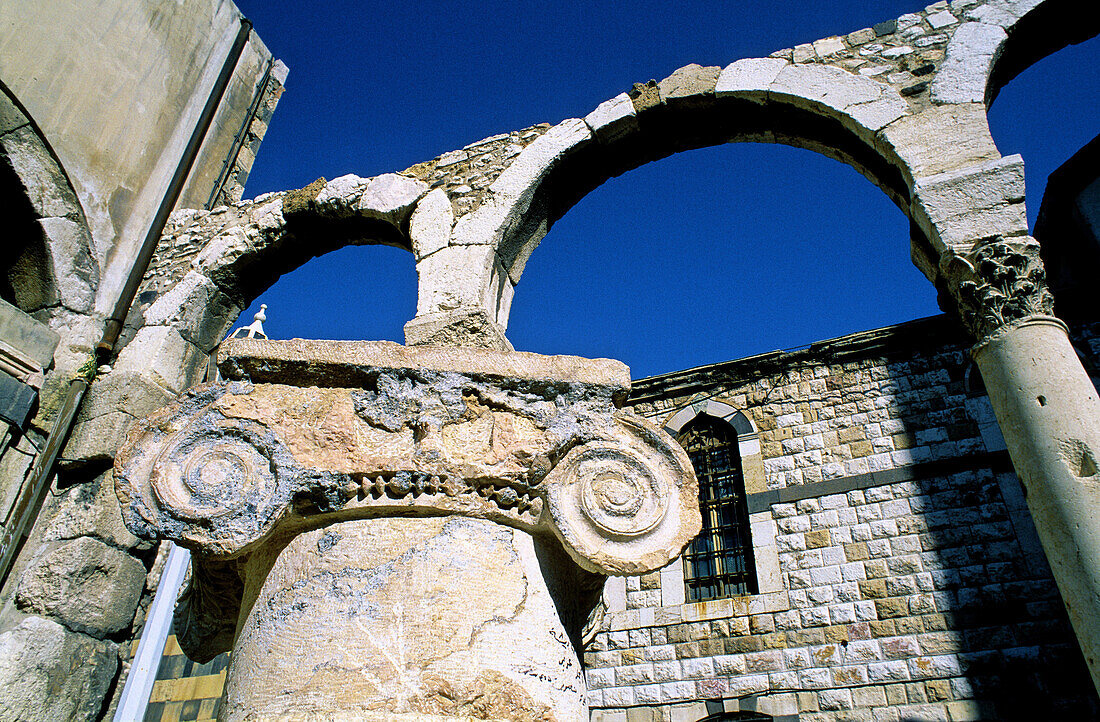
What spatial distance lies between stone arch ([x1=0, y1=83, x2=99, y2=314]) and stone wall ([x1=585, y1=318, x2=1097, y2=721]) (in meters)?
5.68

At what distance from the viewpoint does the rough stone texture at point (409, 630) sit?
5.36 feet

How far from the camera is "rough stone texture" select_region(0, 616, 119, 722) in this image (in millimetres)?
3314

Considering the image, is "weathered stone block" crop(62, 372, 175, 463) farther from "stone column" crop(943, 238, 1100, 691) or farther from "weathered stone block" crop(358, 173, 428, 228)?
"stone column" crop(943, 238, 1100, 691)

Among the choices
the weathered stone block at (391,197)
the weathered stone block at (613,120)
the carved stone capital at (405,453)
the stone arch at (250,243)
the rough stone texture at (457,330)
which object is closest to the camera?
the carved stone capital at (405,453)

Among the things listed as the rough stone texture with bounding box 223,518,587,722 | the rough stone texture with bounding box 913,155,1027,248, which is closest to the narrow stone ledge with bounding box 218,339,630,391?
the rough stone texture with bounding box 223,518,587,722

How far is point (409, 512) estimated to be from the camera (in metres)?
1.93

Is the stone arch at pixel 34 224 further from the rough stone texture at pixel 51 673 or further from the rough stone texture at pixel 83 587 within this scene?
the rough stone texture at pixel 51 673

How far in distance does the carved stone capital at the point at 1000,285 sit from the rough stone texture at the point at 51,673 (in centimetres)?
460

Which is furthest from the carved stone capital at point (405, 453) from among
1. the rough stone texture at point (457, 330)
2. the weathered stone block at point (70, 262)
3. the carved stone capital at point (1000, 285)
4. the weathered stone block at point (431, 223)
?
the weathered stone block at point (70, 262)

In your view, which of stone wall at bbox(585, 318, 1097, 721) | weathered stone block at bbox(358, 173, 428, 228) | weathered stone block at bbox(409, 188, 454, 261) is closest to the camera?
weathered stone block at bbox(409, 188, 454, 261)

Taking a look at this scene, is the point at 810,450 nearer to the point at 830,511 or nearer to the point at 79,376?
the point at 830,511

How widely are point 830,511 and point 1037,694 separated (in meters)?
2.32

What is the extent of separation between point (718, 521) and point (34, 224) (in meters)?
7.12

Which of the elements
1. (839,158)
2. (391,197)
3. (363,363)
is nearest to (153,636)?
(391,197)
